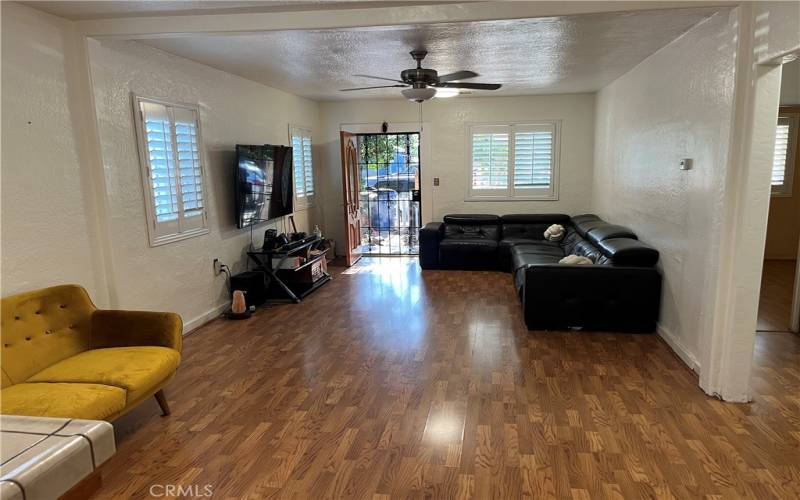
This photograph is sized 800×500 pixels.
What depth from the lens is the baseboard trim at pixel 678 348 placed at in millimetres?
3408

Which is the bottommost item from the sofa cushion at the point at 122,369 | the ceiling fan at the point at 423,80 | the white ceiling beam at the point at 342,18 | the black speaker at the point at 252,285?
the black speaker at the point at 252,285

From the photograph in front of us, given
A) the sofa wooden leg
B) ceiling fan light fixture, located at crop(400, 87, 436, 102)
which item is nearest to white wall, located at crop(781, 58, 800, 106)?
ceiling fan light fixture, located at crop(400, 87, 436, 102)

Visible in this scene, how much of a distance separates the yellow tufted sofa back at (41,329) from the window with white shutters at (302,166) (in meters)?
3.99

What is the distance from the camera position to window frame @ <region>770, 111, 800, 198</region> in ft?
21.3

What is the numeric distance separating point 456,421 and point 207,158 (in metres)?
3.44

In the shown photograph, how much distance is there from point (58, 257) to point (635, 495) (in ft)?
11.6

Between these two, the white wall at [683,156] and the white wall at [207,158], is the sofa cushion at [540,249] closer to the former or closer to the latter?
the white wall at [683,156]

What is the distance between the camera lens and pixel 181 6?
2971 millimetres

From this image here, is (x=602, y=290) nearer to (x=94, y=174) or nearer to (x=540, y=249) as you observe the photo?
(x=540, y=249)

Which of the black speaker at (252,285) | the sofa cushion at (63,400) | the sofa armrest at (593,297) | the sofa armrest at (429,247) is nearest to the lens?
the sofa cushion at (63,400)

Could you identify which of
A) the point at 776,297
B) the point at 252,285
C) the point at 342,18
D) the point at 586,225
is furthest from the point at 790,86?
the point at 252,285

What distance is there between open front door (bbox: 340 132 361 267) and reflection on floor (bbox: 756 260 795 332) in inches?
195

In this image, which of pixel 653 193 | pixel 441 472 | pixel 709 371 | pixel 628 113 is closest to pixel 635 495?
pixel 441 472

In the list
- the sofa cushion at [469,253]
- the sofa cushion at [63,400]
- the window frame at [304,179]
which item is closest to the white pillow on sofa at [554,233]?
the sofa cushion at [469,253]
